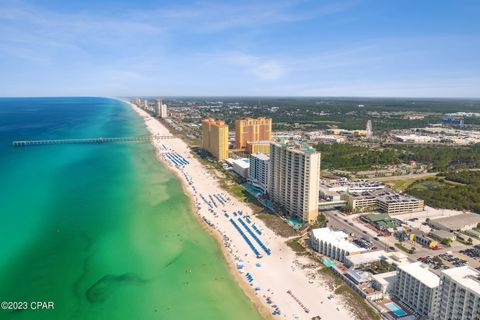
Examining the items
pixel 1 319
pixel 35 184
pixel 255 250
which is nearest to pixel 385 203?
pixel 255 250

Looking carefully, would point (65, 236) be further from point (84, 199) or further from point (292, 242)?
point (292, 242)

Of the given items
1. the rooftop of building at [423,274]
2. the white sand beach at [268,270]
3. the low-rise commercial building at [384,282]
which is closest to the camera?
the rooftop of building at [423,274]

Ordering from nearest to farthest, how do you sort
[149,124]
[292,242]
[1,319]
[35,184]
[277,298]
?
1. [1,319]
2. [277,298]
3. [292,242]
4. [35,184]
5. [149,124]

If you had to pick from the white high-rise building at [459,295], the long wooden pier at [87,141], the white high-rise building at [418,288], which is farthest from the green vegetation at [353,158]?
the long wooden pier at [87,141]

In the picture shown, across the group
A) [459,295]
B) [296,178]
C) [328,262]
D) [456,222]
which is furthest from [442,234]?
[459,295]

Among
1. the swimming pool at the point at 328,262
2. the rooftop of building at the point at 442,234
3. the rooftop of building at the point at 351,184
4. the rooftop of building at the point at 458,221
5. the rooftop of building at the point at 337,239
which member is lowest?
the swimming pool at the point at 328,262

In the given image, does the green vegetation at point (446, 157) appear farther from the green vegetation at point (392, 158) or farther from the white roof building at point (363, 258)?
the white roof building at point (363, 258)

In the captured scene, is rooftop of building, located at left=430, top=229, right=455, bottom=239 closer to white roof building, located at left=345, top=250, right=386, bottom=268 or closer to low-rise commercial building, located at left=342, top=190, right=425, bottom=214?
low-rise commercial building, located at left=342, top=190, right=425, bottom=214

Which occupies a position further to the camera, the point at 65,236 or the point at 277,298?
the point at 65,236
